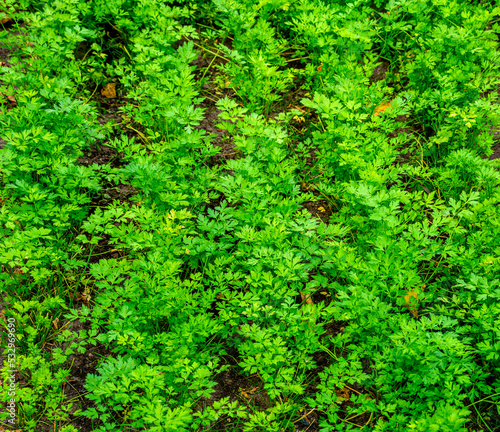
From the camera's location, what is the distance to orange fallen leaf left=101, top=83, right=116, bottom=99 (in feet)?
17.0

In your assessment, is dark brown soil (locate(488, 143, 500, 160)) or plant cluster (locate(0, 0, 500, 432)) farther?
dark brown soil (locate(488, 143, 500, 160))

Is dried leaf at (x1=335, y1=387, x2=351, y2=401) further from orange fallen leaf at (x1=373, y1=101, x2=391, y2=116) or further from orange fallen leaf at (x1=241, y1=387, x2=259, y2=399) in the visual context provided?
orange fallen leaf at (x1=373, y1=101, x2=391, y2=116)

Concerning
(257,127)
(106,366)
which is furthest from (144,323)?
(257,127)

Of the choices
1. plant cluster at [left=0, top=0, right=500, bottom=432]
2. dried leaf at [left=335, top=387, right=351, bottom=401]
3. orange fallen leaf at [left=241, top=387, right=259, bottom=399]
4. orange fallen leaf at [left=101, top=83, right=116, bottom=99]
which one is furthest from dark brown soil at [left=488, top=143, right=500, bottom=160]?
orange fallen leaf at [left=101, top=83, right=116, bottom=99]

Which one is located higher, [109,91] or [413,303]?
[413,303]

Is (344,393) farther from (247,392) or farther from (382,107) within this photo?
(382,107)

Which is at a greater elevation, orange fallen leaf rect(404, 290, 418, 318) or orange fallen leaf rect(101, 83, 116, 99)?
orange fallen leaf rect(404, 290, 418, 318)

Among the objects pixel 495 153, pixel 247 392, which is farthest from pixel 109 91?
pixel 495 153

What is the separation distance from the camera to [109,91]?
520 centimetres

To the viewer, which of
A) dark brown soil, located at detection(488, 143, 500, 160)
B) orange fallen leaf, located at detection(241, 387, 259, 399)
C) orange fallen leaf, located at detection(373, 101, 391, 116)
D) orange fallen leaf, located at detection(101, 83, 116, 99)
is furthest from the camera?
orange fallen leaf, located at detection(101, 83, 116, 99)

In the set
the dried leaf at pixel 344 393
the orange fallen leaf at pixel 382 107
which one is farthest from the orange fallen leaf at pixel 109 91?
the dried leaf at pixel 344 393

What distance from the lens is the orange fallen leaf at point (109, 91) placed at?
520cm

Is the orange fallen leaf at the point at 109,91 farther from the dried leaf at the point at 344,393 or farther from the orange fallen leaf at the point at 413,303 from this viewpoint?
the dried leaf at the point at 344,393

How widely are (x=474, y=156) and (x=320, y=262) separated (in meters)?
1.82
